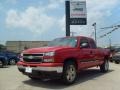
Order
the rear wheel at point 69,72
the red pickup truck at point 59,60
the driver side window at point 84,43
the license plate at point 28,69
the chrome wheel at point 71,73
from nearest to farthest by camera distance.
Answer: the red pickup truck at point 59,60 → the license plate at point 28,69 → the rear wheel at point 69,72 → the chrome wheel at point 71,73 → the driver side window at point 84,43

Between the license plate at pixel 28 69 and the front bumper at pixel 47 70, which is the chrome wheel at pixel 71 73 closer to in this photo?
the front bumper at pixel 47 70

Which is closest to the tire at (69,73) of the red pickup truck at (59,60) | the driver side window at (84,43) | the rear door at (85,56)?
the red pickup truck at (59,60)

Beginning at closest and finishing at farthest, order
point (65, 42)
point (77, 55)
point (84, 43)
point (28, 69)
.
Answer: point (28, 69) < point (77, 55) < point (65, 42) < point (84, 43)

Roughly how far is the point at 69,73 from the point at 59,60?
2.80 feet

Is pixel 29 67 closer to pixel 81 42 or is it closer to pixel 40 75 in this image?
pixel 40 75

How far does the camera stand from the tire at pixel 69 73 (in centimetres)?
1143

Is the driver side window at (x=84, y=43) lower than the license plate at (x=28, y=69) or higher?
higher

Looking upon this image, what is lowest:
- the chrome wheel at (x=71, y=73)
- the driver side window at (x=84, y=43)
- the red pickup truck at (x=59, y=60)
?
the chrome wheel at (x=71, y=73)

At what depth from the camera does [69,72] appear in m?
11.7

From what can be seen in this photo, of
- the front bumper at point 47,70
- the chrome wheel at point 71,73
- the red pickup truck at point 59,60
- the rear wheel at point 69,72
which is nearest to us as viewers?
the front bumper at point 47,70

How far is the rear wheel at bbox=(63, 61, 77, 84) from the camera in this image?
11.4 metres

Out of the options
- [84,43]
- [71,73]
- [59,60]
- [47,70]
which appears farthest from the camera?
[84,43]

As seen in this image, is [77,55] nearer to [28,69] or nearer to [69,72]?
[69,72]

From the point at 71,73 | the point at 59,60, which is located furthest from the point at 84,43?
the point at 59,60
